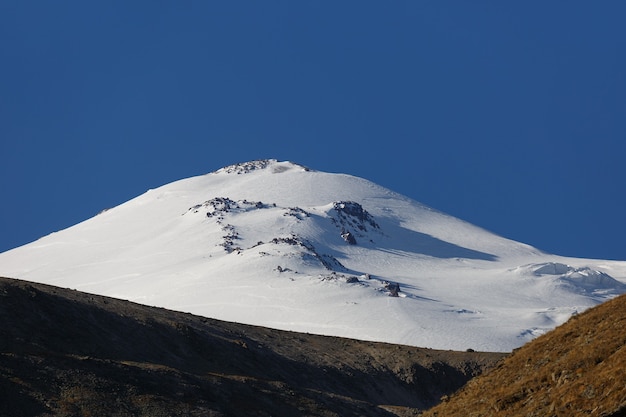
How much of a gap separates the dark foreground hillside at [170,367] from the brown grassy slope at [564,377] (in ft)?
72.1

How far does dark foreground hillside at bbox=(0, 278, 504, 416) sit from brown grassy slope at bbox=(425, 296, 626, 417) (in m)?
22.0

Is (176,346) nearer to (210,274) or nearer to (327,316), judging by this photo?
(327,316)

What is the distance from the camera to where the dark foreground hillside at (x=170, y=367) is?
169 ft

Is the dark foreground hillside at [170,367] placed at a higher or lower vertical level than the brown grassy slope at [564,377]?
higher

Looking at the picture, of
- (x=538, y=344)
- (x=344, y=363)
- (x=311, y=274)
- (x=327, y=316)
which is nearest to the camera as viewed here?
(x=538, y=344)

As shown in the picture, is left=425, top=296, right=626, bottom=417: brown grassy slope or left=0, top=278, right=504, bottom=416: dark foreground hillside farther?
left=0, top=278, right=504, bottom=416: dark foreground hillside

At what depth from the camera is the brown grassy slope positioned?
26016 mm

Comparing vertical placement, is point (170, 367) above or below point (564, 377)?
above

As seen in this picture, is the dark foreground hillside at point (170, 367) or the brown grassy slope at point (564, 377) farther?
the dark foreground hillside at point (170, 367)

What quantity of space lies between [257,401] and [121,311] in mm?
13842

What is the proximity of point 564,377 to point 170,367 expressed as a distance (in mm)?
34852

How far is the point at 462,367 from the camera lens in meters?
95.1

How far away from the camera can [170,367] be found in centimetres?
6069

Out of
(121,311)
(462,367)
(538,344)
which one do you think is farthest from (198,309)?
(538,344)
